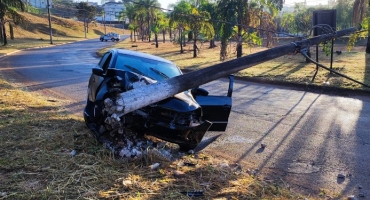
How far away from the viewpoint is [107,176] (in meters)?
4.12

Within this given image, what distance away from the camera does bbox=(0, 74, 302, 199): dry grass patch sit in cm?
374

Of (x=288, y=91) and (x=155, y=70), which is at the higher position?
(x=155, y=70)

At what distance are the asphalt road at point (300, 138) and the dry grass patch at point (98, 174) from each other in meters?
0.60

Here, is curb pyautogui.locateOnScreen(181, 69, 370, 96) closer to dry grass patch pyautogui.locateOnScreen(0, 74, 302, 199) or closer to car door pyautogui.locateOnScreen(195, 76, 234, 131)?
car door pyautogui.locateOnScreen(195, 76, 234, 131)

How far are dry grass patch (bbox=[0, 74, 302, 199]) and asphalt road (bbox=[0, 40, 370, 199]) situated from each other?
0.60 meters

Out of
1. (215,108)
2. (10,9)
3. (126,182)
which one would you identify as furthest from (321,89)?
(10,9)

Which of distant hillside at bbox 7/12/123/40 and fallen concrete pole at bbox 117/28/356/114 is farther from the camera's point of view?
distant hillside at bbox 7/12/123/40

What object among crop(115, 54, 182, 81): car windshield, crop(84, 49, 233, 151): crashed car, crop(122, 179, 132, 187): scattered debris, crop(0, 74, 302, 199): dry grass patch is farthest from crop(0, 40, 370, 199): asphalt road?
crop(122, 179, 132, 187): scattered debris

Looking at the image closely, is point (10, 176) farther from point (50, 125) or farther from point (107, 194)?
point (50, 125)

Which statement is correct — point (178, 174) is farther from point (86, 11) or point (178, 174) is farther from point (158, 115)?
point (86, 11)

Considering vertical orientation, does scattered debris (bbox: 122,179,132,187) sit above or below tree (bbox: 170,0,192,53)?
below

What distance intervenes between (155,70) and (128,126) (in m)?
1.82

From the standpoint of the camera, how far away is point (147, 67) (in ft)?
21.0

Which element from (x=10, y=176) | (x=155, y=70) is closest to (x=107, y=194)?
(x=10, y=176)
